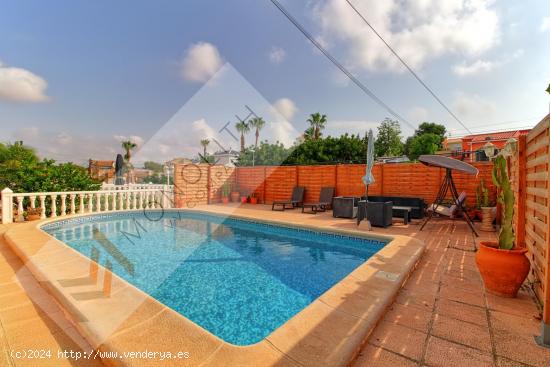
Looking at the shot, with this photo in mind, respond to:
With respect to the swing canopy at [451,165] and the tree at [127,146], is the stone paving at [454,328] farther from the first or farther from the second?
the tree at [127,146]

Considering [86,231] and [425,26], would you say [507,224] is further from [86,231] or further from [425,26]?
[86,231]

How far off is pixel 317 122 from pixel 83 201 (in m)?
28.3

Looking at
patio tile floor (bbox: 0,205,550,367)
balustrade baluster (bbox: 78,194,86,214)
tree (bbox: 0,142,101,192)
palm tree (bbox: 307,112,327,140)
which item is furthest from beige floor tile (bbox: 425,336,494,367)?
palm tree (bbox: 307,112,327,140)

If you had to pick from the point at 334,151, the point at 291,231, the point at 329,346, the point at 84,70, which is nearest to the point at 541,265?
the point at 329,346

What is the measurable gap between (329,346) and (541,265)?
7.94ft

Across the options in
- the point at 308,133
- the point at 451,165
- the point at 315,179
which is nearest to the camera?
the point at 451,165

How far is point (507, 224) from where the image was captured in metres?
2.92

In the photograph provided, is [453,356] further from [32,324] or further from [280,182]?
[280,182]

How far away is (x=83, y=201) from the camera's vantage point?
357 inches

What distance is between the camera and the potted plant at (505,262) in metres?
2.80

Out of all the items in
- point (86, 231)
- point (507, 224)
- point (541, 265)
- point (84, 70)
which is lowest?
point (86, 231)

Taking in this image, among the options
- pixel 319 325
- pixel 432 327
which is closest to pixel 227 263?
pixel 319 325

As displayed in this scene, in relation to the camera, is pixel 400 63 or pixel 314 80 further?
pixel 314 80

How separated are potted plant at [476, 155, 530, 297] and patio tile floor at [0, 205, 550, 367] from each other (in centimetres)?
15
